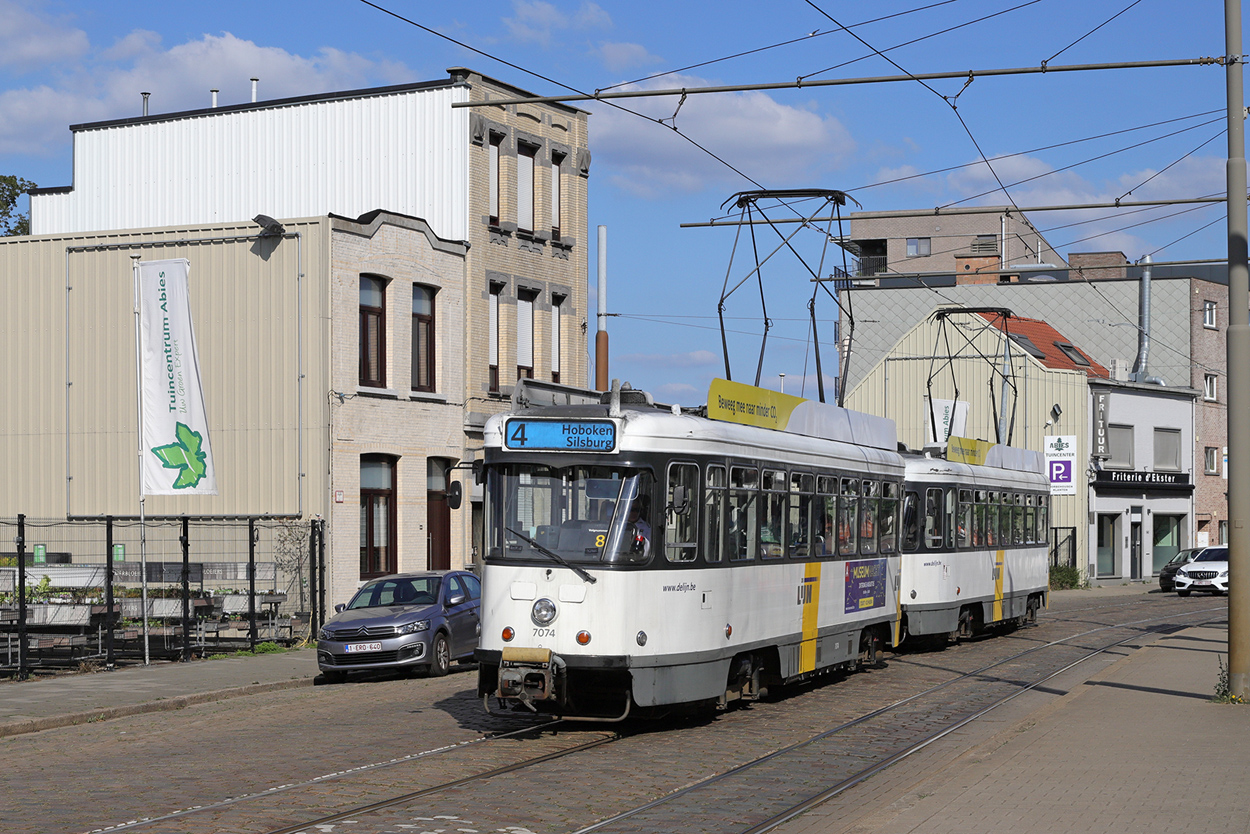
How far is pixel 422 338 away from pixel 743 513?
16.7 metres

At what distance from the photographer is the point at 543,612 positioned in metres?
12.9

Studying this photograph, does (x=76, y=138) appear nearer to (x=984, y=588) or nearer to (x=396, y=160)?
(x=396, y=160)

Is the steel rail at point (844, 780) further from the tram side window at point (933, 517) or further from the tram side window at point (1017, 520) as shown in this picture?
the tram side window at point (1017, 520)

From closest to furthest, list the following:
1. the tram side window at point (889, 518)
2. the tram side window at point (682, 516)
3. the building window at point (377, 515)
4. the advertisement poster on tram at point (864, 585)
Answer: the tram side window at point (682, 516), the advertisement poster on tram at point (864, 585), the tram side window at point (889, 518), the building window at point (377, 515)

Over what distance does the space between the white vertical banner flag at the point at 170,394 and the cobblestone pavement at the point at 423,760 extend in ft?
16.5

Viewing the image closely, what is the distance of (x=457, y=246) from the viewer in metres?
31.0

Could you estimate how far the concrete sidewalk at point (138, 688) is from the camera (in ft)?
52.6

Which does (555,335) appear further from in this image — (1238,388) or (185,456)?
(1238,388)

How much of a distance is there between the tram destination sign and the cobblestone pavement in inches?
101

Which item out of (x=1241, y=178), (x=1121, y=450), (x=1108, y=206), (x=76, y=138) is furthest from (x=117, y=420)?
(x=1121, y=450)

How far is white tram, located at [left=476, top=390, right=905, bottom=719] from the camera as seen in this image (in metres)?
12.9

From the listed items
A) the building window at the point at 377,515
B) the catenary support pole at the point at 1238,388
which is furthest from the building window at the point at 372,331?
the catenary support pole at the point at 1238,388

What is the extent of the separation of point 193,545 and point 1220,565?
31.0 meters

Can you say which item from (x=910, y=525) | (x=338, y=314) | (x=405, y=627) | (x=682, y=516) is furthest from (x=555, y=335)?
(x=682, y=516)
